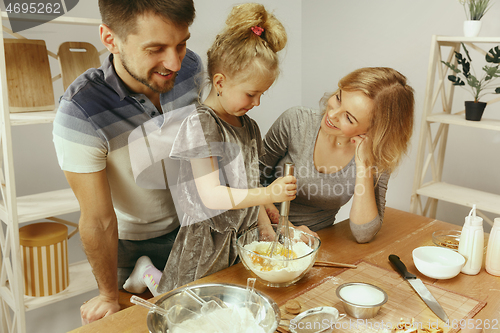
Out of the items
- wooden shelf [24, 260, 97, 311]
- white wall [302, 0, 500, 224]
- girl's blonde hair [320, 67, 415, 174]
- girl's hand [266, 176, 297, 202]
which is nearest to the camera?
girl's hand [266, 176, 297, 202]

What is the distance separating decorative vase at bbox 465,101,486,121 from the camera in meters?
1.84

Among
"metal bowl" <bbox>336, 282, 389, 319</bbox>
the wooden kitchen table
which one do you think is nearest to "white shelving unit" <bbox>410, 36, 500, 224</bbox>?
the wooden kitchen table

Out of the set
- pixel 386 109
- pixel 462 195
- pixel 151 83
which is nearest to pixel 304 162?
pixel 386 109

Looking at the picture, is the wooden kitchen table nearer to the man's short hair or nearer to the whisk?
the whisk

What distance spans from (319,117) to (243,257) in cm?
73

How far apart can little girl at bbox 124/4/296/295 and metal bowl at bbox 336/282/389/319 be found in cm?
26

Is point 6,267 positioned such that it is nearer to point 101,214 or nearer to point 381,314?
point 101,214

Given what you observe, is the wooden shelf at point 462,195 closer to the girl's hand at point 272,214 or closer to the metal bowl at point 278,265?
the girl's hand at point 272,214

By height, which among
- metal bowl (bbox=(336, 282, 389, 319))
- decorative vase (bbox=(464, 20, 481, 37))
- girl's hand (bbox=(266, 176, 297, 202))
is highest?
decorative vase (bbox=(464, 20, 481, 37))

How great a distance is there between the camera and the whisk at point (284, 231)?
3.42ft

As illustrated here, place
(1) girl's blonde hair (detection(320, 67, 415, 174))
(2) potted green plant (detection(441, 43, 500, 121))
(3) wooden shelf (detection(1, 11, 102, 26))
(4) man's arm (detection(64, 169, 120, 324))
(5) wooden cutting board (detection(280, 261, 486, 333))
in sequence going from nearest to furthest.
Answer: (5) wooden cutting board (detection(280, 261, 486, 333))
(4) man's arm (detection(64, 169, 120, 324))
(1) girl's blonde hair (detection(320, 67, 415, 174))
(3) wooden shelf (detection(1, 11, 102, 26))
(2) potted green plant (detection(441, 43, 500, 121))

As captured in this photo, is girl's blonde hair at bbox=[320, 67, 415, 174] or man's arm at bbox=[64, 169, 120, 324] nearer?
man's arm at bbox=[64, 169, 120, 324]

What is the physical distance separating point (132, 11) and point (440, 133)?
1.72 meters

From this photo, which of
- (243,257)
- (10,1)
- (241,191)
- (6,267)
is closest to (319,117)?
(241,191)
